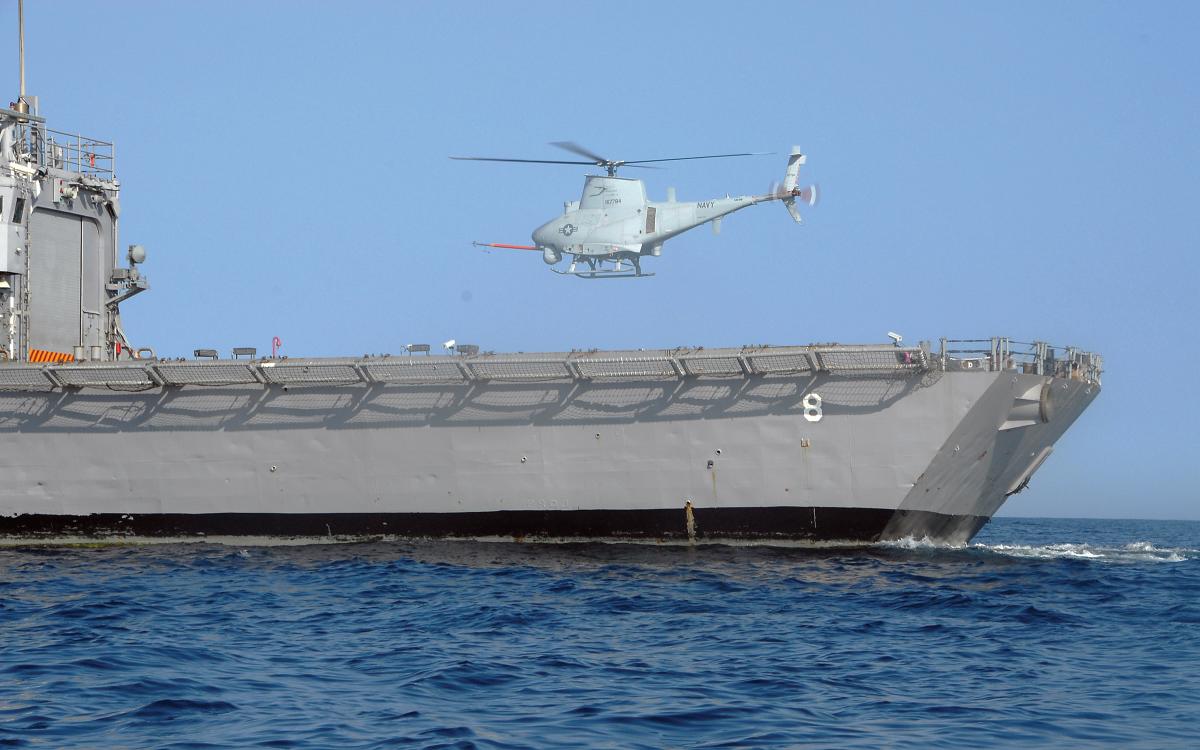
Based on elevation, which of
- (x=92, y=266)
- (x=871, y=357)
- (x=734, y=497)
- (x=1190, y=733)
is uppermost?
(x=92, y=266)

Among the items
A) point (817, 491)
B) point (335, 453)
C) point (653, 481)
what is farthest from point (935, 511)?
point (335, 453)

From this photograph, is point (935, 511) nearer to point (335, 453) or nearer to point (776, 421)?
point (776, 421)

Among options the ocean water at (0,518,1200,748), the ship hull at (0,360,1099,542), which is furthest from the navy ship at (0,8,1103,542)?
the ocean water at (0,518,1200,748)

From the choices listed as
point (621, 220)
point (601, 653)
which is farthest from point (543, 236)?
point (601, 653)

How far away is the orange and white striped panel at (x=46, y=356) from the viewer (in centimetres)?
2767

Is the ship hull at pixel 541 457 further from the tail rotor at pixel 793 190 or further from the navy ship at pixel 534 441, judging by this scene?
the tail rotor at pixel 793 190

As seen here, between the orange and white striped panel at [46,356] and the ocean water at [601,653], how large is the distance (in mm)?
6838

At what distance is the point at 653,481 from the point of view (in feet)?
80.0

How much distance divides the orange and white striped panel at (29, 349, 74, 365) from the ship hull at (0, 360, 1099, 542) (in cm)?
214

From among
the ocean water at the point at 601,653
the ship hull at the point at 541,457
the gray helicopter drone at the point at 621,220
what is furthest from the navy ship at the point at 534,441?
the gray helicopter drone at the point at 621,220

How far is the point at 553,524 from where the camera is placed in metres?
24.8

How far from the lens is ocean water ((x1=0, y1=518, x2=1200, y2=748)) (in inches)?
412

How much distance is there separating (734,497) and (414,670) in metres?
12.1

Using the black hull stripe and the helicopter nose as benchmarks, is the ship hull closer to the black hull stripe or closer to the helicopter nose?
the black hull stripe
